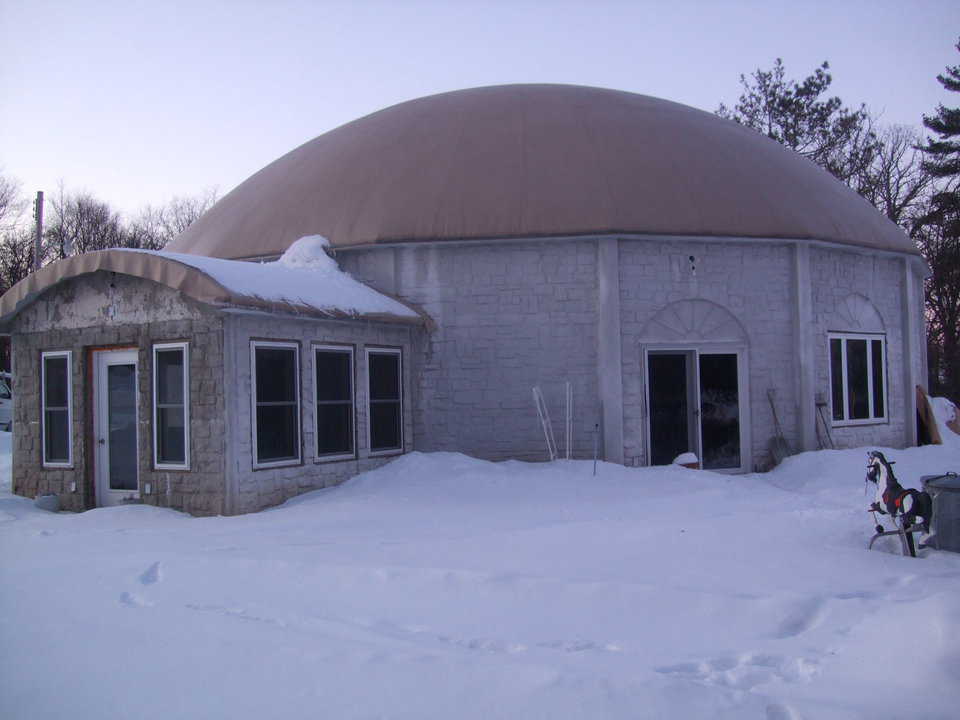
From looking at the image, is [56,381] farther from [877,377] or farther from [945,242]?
[945,242]

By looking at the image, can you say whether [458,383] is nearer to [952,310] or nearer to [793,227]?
[793,227]

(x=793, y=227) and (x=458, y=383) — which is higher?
(x=793, y=227)

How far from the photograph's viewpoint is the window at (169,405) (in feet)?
35.6

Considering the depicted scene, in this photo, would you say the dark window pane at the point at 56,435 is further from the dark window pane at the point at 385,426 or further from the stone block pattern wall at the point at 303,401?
the dark window pane at the point at 385,426

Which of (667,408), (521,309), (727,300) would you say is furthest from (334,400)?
(727,300)

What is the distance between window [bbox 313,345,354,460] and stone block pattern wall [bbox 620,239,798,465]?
4.40m

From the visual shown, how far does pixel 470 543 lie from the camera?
8.08 m

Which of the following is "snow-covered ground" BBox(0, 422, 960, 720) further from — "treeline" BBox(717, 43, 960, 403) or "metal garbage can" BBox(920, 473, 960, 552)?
"treeline" BBox(717, 43, 960, 403)

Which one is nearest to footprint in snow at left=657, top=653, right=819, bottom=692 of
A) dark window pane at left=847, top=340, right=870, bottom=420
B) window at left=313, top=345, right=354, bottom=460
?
window at left=313, top=345, right=354, bottom=460

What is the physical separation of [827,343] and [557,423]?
5.18 metres

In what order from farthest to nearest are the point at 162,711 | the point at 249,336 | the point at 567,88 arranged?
the point at 567,88, the point at 249,336, the point at 162,711

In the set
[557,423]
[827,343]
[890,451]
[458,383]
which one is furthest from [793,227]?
[458,383]

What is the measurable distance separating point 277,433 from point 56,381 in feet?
11.5

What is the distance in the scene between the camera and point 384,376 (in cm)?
1347
